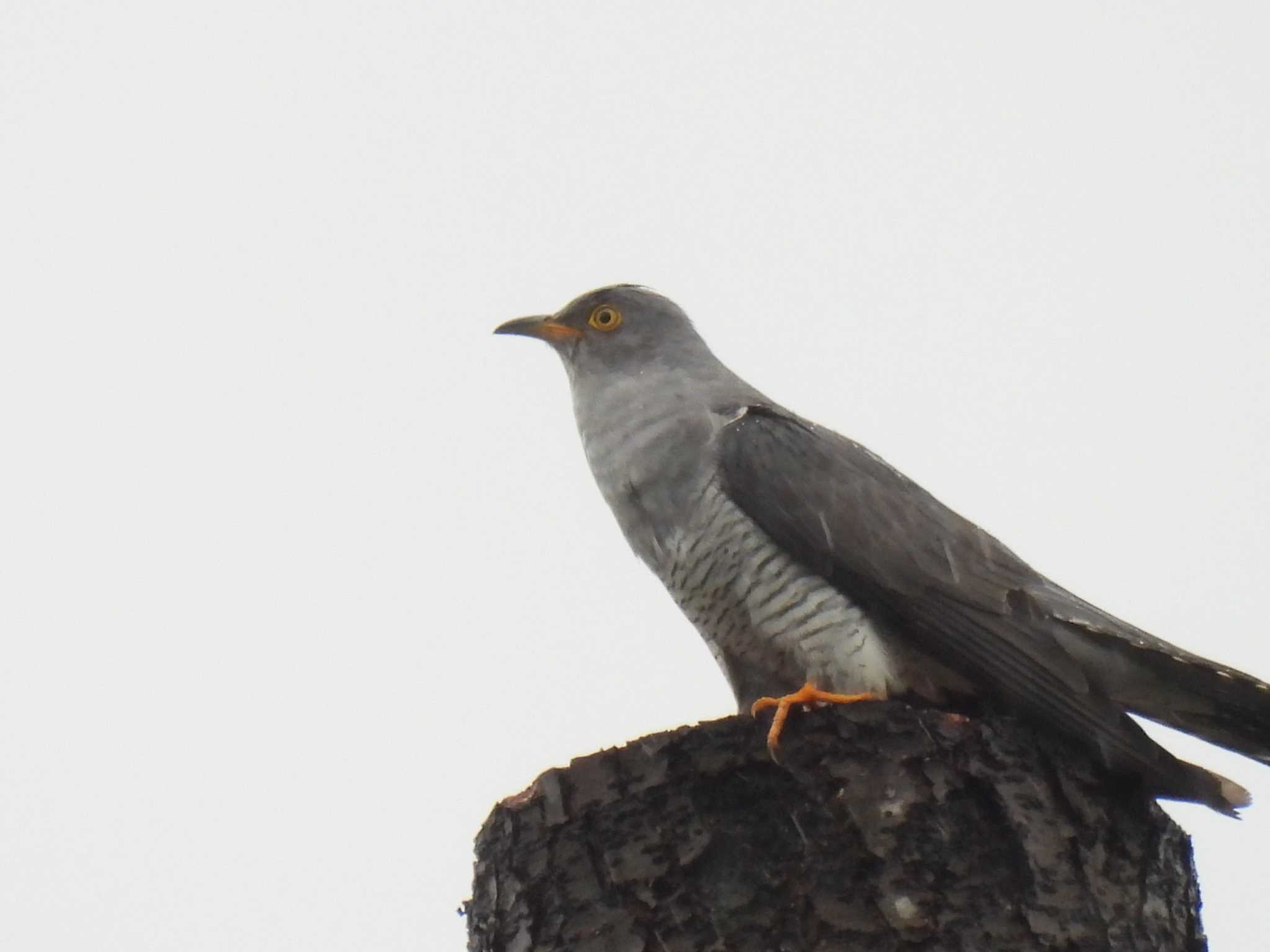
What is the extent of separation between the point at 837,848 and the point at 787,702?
1.29 ft

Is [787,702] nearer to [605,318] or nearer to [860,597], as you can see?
[860,597]

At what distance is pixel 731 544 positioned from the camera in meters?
4.07

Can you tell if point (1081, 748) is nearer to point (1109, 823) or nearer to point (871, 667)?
point (1109, 823)

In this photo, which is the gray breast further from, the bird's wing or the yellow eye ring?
the yellow eye ring

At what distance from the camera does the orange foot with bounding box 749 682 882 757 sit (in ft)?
10.0

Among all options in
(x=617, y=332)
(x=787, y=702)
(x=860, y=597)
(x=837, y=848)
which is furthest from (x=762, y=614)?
(x=617, y=332)

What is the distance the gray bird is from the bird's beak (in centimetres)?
65

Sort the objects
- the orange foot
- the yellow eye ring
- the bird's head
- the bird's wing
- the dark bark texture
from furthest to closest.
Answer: the yellow eye ring < the bird's head < the bird's wing < the orange foot < the dark bark texture

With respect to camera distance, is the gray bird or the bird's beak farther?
the bird's beak

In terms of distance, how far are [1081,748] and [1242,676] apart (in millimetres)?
446

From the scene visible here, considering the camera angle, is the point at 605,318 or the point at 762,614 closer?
the point at 762,614

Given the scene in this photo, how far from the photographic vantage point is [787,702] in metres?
3.13

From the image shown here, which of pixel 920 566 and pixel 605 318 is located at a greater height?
pixel 605 318

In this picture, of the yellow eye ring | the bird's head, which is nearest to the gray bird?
the bird's head
